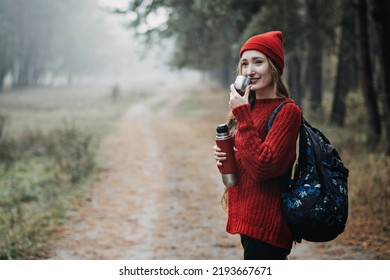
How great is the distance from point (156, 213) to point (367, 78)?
6422mm

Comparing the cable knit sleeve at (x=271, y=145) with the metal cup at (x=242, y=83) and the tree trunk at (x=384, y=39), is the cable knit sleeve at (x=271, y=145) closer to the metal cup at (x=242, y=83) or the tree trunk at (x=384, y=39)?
the metal cup at (x=242, y=83)

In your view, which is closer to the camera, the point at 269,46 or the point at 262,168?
the point at 262,168

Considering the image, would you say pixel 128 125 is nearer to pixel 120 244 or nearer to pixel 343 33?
pixel 343 33

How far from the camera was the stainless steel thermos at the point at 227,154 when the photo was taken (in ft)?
7.76

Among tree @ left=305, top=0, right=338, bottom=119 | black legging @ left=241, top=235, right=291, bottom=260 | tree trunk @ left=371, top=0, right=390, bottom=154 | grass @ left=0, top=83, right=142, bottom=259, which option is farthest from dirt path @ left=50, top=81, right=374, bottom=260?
tree @ left=305, top=0, right=338, bottom=119

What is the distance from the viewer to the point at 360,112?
1373cm

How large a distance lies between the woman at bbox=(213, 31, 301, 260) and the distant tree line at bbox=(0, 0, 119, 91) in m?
14.7

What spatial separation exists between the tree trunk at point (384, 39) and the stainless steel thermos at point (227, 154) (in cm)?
698

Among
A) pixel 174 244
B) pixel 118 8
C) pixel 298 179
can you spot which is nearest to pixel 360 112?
pixel 118 8

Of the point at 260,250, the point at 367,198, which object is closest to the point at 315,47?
the point at 367,198

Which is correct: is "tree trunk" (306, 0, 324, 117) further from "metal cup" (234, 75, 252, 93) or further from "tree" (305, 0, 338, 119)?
"metal cup" (234, 75, 252, 93)

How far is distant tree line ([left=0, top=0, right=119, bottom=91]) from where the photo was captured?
57.1 feet

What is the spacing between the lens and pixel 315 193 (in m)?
2.14

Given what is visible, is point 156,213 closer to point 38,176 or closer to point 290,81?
point 38,176
